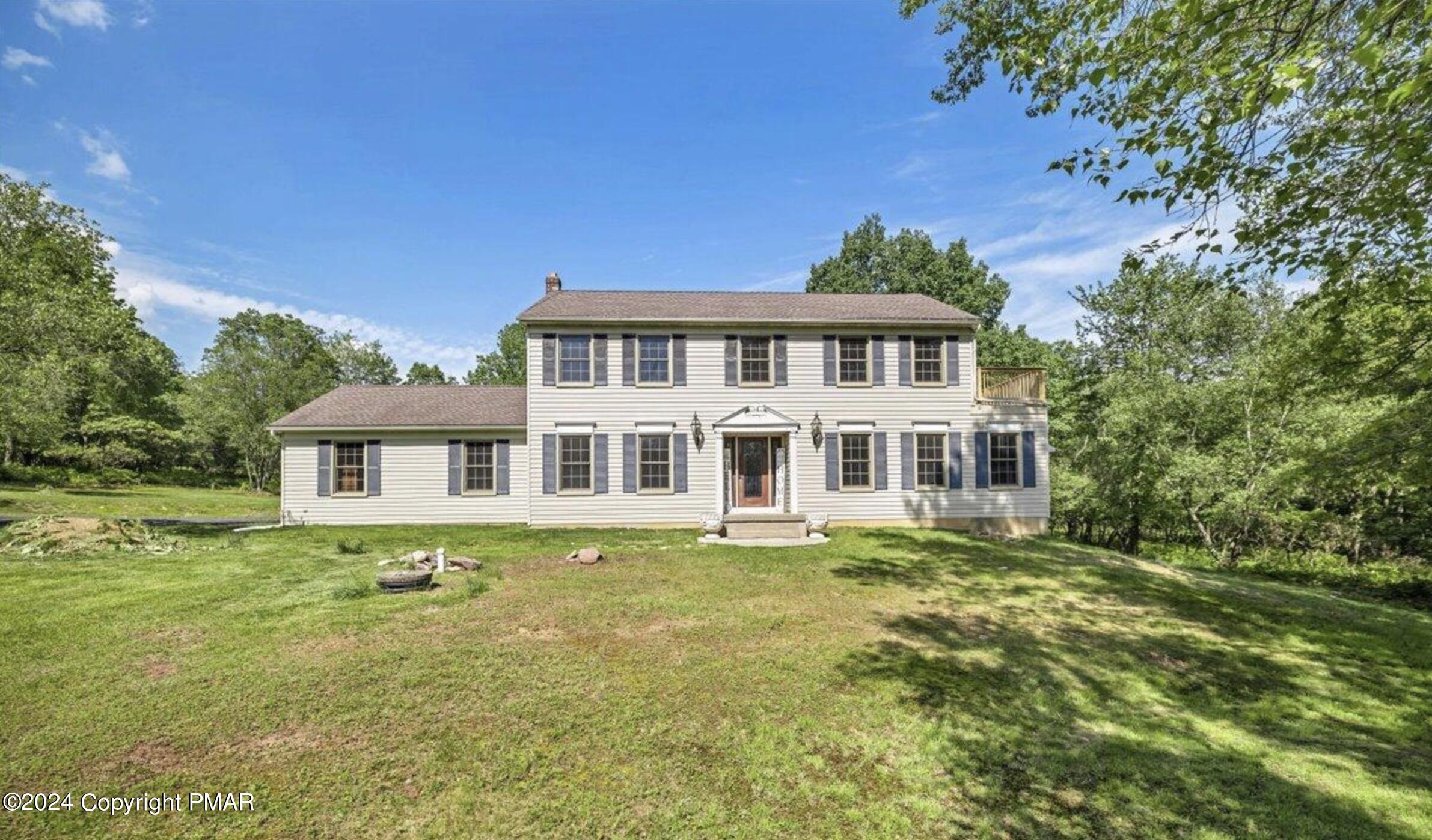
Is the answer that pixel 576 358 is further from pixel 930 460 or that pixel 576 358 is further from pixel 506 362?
pixel 506 362

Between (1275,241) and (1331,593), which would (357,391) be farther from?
(1331,593)

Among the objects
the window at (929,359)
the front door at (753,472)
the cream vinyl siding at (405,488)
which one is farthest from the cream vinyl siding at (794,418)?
the front door at (753,472)

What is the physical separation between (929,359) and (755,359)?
5412 millimetres

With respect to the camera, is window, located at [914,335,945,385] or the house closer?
the house

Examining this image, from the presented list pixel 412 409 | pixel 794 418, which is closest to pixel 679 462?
pixel 794 418

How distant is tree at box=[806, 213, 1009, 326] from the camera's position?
3184 centimetres

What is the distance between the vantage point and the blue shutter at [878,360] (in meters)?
16.6

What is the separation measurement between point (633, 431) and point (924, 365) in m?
9.24

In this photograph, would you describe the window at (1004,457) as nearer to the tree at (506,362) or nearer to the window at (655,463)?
the window at (655,463)

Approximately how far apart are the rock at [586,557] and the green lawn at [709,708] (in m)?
1.53

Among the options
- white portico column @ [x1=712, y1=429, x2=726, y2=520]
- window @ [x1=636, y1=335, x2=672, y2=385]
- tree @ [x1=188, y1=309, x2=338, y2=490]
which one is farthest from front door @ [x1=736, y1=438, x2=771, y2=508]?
tree @ [x1=188, y1=309, x2=338, y2=490]

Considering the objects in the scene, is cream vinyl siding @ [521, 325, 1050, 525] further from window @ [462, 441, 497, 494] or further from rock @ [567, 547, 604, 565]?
rock @ [567, 547, 604, 565]

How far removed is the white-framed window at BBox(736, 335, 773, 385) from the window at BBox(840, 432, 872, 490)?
9.97 ft

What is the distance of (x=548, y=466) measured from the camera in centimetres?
1617
